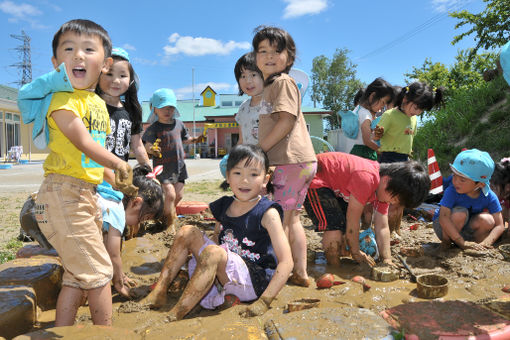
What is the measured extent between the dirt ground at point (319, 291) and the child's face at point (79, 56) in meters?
1.36

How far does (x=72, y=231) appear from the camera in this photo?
1893mm

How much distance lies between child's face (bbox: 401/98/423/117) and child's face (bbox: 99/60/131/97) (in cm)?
294

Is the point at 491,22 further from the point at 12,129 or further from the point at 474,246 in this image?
the point at 12,129

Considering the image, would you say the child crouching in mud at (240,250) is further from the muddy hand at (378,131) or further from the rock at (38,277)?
the muddy hand at (378,131)

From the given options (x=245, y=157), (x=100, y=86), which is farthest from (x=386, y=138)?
(x=100, y=86)

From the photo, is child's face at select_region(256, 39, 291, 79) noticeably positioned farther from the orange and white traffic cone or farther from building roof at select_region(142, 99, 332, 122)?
building roof at select_region(142, 99, 332, 122)

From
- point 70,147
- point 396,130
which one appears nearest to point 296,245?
point 70,147

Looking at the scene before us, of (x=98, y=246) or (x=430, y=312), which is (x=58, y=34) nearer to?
(x=98, y=246)

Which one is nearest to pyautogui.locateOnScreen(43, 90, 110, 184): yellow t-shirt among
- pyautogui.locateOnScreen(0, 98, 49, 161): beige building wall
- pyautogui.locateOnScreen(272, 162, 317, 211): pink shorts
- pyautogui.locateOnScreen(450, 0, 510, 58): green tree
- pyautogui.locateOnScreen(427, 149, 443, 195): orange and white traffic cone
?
pyautogui.locateOnScreen(272, 162, 317, 211): pink shorts

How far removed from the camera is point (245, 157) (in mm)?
2387

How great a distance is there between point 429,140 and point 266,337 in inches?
354

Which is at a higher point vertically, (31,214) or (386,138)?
(386,138)

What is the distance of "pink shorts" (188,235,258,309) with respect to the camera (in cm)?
227

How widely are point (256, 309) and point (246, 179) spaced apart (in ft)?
2.57
